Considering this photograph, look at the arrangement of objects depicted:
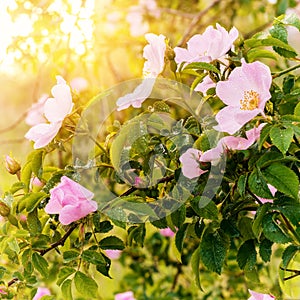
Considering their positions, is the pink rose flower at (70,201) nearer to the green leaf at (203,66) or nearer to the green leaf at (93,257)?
the green leaf at (93,257)

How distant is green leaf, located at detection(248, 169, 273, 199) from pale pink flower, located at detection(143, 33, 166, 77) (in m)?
0.19

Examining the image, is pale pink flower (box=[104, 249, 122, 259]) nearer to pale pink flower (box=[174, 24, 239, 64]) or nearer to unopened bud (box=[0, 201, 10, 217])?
unopened bud (box=[0, 201, 10, 217])

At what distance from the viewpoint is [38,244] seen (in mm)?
718

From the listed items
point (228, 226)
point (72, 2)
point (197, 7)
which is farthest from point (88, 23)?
point (228, 226)

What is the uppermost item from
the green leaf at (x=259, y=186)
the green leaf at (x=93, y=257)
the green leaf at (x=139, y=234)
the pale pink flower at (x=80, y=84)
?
the green leaf at (x=259, y=186)

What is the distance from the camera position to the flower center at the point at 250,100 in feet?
2.07

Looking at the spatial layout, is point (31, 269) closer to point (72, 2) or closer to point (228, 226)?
point (228, 226)

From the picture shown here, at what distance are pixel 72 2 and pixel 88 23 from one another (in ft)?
0.24

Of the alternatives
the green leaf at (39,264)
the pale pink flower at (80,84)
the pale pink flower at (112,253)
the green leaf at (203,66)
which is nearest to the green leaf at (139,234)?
the green leaf at (39,264)

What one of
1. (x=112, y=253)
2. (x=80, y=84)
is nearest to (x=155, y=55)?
(x=112, y=253)

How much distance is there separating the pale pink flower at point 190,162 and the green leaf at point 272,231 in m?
0.08

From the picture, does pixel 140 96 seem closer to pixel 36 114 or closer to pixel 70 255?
pixel 70 255

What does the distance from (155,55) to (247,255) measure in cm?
24

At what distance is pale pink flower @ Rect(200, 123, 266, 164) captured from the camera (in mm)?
635
